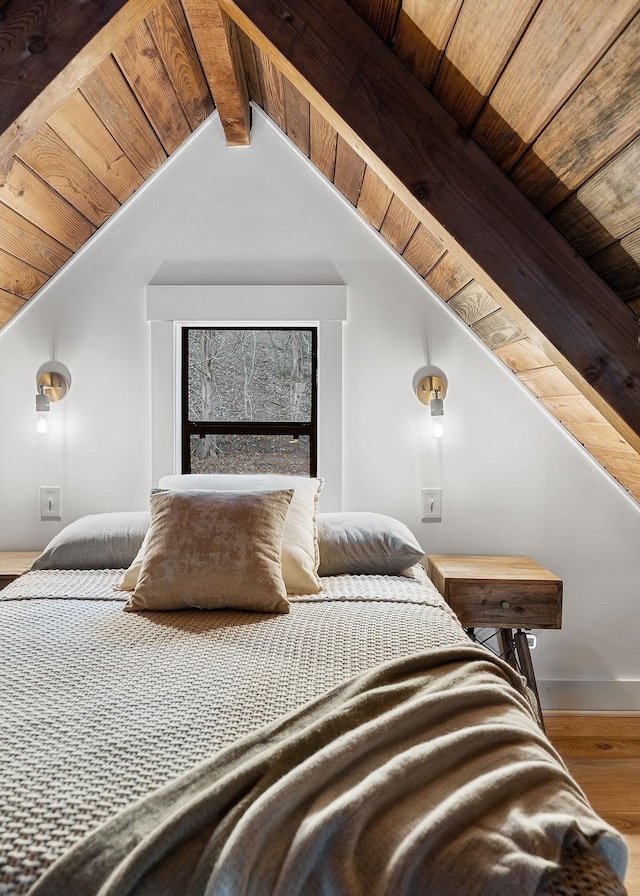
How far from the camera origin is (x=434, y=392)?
8.67 feet

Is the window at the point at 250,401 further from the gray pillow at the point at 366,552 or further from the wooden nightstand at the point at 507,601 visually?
the wooden nightstand at the point at 507,601

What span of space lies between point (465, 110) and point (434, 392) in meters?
1.26

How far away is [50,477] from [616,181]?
237cm

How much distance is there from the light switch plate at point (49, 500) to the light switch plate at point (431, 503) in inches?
61.7

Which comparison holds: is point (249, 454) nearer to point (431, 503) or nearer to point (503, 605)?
point (431, 503)

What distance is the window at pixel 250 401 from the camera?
9.20 ft

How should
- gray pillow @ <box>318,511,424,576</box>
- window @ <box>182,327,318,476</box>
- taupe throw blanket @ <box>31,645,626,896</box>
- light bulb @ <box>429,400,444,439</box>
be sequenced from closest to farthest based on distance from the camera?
taupe throw blanket @ <box>31,645,626,896</box>
gray pillow @ <box>318,511,424,576</box>
light bulb @ <box>429,400,444,439</box>
window @ <box>182,327,318,476</box>

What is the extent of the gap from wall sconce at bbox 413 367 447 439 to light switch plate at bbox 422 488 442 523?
23 cm

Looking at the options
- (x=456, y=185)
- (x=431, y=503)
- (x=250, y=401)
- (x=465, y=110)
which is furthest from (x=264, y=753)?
(x=250, y=401)

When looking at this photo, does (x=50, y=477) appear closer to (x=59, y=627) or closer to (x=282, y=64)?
(x=59, y=627)

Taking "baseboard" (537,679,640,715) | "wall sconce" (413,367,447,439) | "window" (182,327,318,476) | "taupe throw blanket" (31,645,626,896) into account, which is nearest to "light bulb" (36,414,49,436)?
"window" (182,327,318,476)

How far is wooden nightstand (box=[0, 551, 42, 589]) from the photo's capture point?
2.31 m

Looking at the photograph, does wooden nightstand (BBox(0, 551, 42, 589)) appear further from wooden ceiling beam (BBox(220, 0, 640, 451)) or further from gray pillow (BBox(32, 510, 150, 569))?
wooden ceiling beam (BBox(220, 0, 640, 451))

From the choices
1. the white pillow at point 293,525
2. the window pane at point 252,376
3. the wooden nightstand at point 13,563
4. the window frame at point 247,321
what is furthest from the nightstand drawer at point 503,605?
Result: the wooden nightstand at point 13,563
